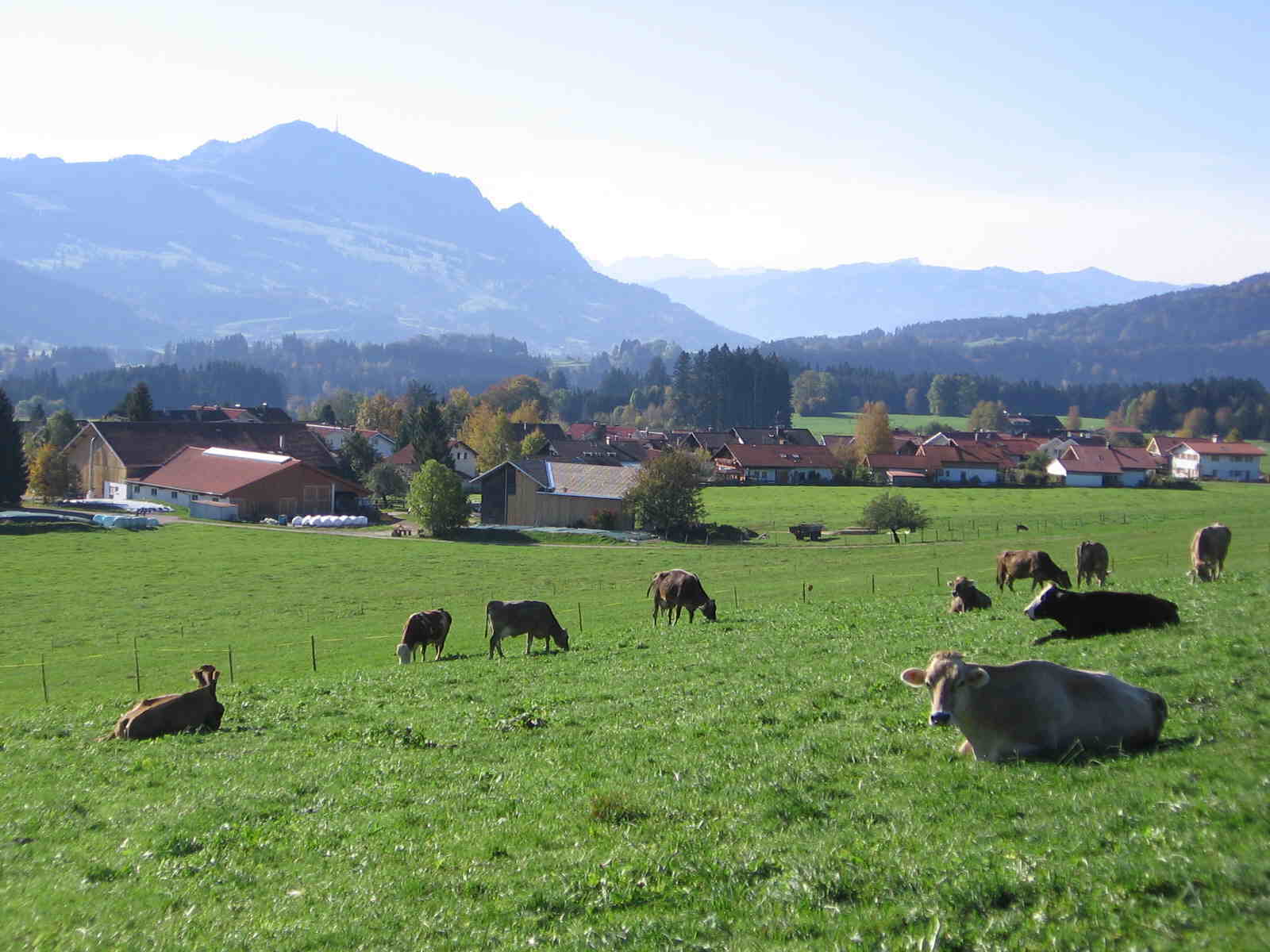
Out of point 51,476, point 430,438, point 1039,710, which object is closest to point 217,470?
point 51,476

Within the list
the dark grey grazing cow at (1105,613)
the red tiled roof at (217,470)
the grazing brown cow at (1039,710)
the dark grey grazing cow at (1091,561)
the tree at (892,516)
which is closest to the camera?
the grazing brown cow at (1039,710)

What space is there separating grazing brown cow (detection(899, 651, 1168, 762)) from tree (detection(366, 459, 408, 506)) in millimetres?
101422

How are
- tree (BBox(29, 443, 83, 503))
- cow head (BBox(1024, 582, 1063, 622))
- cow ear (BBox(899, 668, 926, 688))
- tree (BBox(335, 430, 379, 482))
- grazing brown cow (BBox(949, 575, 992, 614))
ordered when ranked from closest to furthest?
cow ear (BBox(899, 668, 926, 688)) → cow head (BBox(1024, 582, 1063, 622)) → grazing brown cow (BBox(949, 575, 992, 614)) → tree (BBox(29, 443, 83, 503)) → tree (BBox(335, 430, 379, 482))

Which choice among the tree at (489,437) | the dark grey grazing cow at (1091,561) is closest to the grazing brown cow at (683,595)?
the dark grey grazing cow at (1091,561)

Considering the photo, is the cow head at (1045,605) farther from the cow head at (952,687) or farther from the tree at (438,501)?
the tree at (438,501)

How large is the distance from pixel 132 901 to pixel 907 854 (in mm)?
6799

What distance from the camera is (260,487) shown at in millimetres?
93875

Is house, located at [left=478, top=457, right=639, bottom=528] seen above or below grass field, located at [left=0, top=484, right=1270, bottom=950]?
below

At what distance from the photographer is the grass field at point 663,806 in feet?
25.2

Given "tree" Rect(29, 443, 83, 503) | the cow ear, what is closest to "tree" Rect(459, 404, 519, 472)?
"tree" Rect(29, 443, 83, 503)

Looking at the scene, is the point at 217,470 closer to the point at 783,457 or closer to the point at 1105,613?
the point at 783,457

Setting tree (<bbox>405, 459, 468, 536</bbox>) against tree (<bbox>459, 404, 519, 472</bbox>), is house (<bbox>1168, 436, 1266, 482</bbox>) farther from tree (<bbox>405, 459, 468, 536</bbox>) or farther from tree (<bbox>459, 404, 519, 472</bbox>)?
tree (<bbox>405, 459, 468, 536</bbox>)

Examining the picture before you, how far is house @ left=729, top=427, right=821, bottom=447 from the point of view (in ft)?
477

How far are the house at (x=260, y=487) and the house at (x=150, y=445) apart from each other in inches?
314
